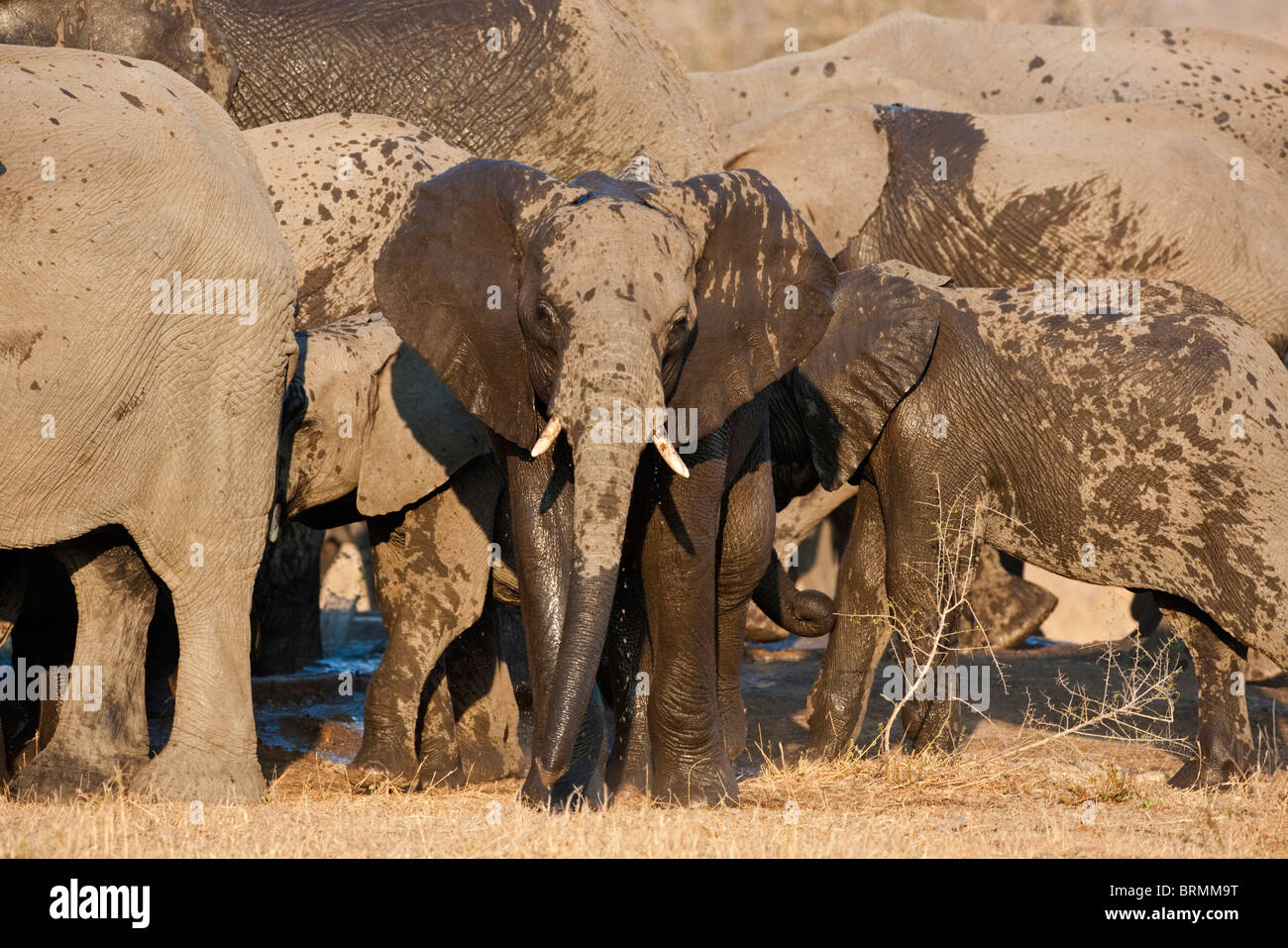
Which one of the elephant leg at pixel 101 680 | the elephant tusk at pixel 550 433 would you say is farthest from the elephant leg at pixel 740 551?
the elephant leg at pixel 101 680

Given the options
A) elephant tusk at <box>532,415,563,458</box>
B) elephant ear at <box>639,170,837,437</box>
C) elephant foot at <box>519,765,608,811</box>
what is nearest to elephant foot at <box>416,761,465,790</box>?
elephant foot at <box>519,765,608,811</box>

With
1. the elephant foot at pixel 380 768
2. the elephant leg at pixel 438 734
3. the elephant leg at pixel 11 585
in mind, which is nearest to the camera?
the elephant leg at pixel 11 585

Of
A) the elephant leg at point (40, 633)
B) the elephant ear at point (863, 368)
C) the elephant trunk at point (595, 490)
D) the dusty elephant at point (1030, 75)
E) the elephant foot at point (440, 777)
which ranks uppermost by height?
the dusty elephant at point (1030, 75)

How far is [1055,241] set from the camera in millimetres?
11117

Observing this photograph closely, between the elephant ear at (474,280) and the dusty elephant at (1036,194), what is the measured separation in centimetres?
523

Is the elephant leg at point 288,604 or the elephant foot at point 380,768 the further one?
the elephant leg at point 288,604

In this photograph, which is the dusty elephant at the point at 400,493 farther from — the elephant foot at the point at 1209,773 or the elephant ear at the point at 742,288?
the elephant foot at the point at 1209,773

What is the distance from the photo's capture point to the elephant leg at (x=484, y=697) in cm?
774

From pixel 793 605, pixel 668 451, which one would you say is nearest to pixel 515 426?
pixel 668 451

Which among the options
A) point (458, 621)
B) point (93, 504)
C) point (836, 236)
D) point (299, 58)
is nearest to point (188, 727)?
point (93, 504)

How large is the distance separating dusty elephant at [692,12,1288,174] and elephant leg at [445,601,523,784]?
612 centimetres

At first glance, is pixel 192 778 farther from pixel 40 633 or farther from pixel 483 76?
pixel 483 76

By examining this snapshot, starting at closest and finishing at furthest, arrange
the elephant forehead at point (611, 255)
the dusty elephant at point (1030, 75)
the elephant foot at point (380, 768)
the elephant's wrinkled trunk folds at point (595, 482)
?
1. the elephant's wrinkled trunk folds at point (595, 482)
2. the elephant forehead at point (611, 255)
3. the elephant foot at point (380, 768)
4. the dusty elephant at point (1030, 75)

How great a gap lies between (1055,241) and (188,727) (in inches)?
261
